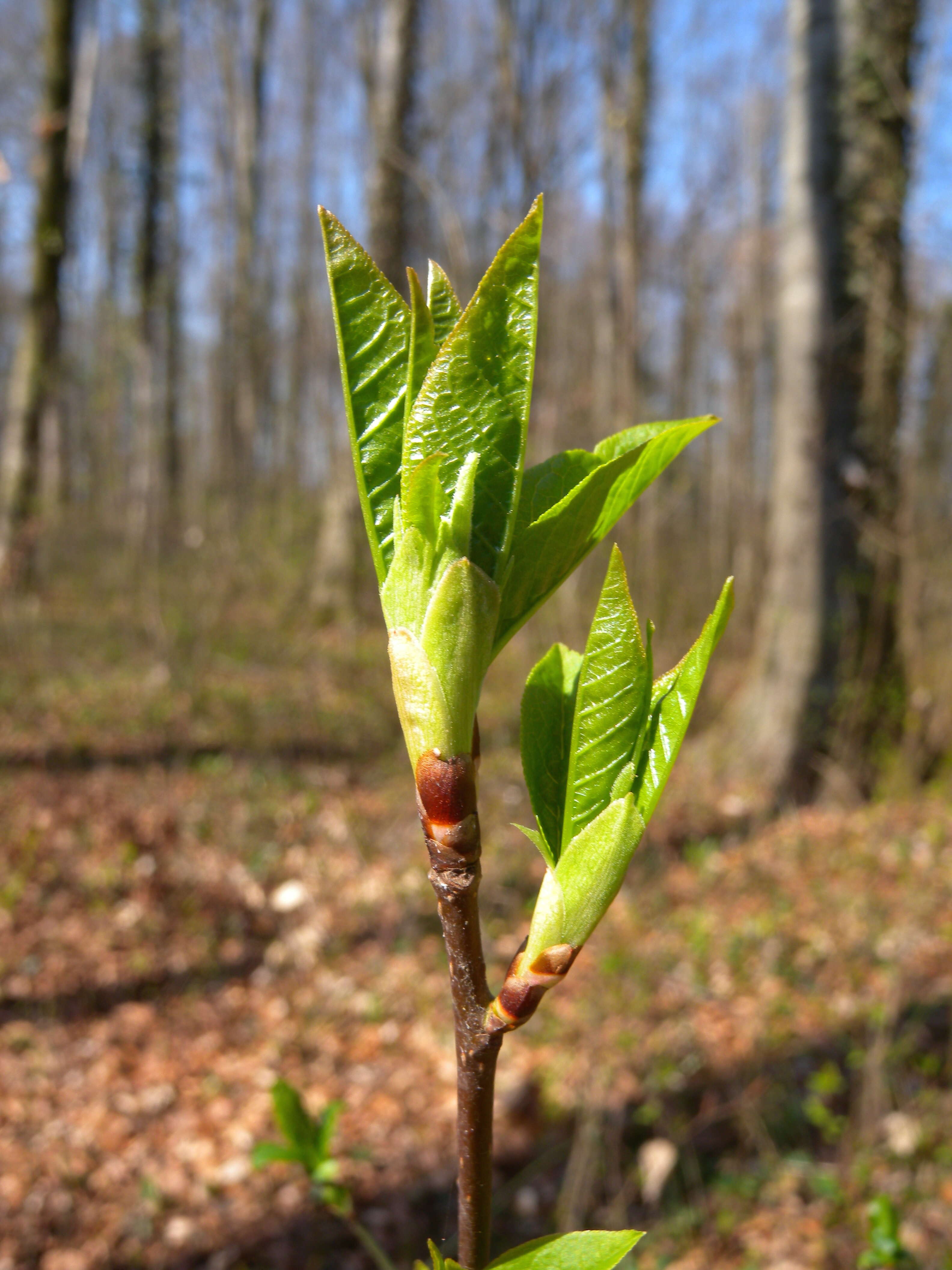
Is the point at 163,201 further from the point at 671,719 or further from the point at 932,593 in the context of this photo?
the point at 671,719

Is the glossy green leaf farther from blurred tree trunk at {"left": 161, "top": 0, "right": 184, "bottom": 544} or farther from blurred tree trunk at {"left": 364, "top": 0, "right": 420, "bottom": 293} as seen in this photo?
blurred tree trunk at {"left": 161, "top": 0, "right": 184, "bottom": 544}

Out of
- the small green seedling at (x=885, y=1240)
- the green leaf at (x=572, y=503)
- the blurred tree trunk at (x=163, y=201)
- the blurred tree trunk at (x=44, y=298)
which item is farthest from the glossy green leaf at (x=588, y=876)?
the blurred tree trunk at (x=163, y=201)

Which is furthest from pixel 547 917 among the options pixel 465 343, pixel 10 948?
pixel 10 948

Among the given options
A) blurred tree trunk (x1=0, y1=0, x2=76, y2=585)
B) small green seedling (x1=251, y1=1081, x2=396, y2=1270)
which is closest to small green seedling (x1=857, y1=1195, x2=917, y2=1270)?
small green seedling (x1=251, y1=1081, x2=396, y2=1270)

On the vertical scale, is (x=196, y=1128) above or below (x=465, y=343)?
below

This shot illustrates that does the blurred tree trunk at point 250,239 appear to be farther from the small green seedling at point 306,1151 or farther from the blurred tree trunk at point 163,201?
the small green seedling at point 306,1151

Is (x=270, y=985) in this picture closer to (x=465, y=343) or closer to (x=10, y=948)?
(x=10, y=948)
